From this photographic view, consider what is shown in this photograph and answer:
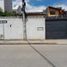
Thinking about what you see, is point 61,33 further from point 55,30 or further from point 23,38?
point 23,38

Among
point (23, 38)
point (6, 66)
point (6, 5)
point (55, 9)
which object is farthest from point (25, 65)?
point (6, 5)

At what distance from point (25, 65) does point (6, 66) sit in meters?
0.82

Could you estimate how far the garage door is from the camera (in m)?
28.0

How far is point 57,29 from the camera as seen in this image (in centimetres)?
2806

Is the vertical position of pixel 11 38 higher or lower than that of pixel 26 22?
lower

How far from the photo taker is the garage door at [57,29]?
2798 cm

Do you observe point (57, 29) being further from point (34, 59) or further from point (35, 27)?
point (34, 59)

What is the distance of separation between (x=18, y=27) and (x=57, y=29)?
4.62 m

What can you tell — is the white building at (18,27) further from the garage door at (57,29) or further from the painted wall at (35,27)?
the garage door at (57,29)

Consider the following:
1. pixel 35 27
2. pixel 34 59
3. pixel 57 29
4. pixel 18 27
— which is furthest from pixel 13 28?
pixel 34 59

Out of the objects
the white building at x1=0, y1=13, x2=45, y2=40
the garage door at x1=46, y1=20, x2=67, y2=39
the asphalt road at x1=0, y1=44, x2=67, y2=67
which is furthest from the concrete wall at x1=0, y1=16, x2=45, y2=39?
the asphalt road at x1=0, y1=44, x2=67, y2=67

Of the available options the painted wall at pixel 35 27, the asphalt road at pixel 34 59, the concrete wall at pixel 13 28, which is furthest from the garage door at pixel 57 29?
the asphalt road at pixel 34 59

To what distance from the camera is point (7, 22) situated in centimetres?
2686

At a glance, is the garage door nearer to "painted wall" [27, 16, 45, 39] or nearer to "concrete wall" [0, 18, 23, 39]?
"painted wall" [27, 16, 45, 39]
